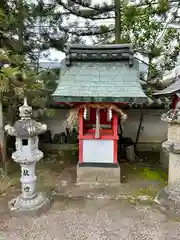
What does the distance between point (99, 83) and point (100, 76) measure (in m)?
0.32

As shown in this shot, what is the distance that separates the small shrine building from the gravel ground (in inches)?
57.4

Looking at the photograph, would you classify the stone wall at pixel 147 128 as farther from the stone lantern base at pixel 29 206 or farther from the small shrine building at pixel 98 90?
the stone lantern base at pixel 29 206

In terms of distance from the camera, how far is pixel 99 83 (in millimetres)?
5266

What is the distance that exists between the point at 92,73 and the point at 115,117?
4.26 ft

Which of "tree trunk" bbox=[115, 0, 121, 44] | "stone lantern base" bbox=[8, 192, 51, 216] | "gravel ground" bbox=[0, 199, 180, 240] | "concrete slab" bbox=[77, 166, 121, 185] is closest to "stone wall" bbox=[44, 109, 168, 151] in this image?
"tree trunk" bbox=[115, 0, 121, 44]

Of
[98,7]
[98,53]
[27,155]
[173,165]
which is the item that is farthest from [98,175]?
[98,7]

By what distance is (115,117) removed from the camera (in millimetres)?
5520

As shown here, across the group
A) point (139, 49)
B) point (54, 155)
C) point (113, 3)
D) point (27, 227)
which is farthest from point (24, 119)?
point (113, 3)

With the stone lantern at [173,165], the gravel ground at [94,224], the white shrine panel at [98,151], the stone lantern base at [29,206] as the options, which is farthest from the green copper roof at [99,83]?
the gravel ground at [94,224]

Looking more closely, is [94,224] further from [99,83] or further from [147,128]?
[147,128]

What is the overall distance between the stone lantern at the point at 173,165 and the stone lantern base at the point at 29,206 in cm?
238

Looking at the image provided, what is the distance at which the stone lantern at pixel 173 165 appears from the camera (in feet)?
14.2

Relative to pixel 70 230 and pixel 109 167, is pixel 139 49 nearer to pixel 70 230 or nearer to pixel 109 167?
pixel 109 167

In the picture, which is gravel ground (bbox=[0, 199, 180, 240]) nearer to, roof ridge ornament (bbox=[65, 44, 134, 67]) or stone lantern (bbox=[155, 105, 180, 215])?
stone lantern (bbox=[155, 105, 180, 215])
